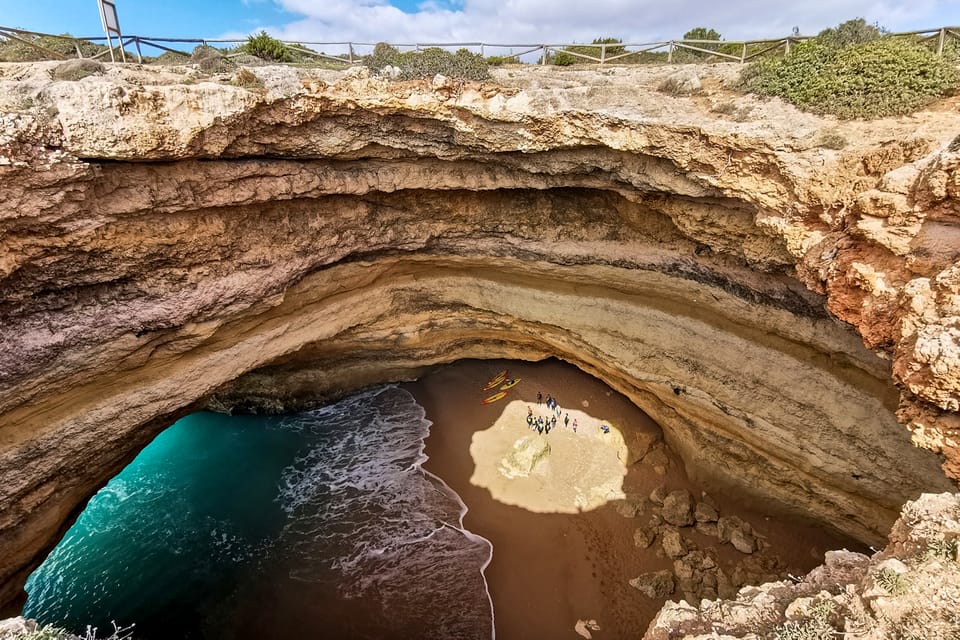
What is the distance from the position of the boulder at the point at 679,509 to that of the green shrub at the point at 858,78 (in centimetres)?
795

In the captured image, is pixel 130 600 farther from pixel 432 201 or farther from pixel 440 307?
pixel 432 201

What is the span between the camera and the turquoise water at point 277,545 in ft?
30.5

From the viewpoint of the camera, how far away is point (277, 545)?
10.7 m

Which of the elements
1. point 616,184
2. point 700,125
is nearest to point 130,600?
point 616,184

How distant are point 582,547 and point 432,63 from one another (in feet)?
33.8

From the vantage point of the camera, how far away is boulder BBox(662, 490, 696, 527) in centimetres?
1018

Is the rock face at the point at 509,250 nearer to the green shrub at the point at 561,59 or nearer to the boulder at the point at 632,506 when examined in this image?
the boulder at the point at 632,506

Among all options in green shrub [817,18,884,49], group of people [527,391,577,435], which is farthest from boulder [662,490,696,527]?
green shrub [817,18,884,49]

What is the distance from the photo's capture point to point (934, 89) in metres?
6.41

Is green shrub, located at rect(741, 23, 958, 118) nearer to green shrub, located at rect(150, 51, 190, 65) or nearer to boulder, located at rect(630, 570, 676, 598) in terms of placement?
boulder, located at rect(630, 570, 676, 598)

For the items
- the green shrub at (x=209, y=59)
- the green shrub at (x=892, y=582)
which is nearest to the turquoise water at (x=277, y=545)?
the green shrub at (x=892, y=582)

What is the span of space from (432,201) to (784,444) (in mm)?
8192

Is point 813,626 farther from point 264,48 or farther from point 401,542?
point 264,48

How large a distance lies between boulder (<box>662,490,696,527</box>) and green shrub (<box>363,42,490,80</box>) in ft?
31.9
